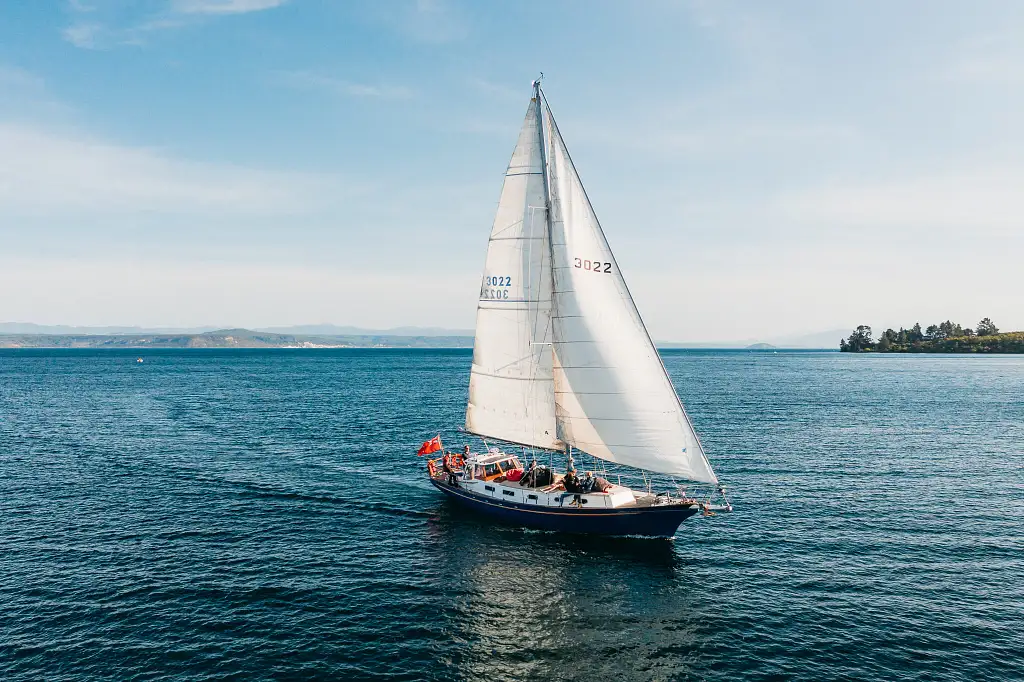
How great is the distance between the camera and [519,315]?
44469 mm

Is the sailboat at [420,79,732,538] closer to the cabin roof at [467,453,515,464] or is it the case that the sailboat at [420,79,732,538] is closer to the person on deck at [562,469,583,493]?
the person on deck at [562,469,583,493]

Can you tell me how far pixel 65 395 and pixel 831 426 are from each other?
480 feet

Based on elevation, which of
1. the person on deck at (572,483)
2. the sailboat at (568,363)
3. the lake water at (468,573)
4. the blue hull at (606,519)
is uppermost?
the sailboat at (568,363)

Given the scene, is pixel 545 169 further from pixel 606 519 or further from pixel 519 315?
pixel 606 519

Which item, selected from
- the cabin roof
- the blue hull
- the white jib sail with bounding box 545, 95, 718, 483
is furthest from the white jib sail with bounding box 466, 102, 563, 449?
the blue hull

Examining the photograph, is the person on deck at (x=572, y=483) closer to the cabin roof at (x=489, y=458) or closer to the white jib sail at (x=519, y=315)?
the white jib sail at (x=519, y=315)

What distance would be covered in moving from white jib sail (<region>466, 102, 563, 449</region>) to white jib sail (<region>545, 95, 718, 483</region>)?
1.19 meters

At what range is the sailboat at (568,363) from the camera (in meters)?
40.8

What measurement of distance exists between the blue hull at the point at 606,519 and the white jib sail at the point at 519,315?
495 cm

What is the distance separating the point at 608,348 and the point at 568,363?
3163 millimetres

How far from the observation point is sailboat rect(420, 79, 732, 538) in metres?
40.8

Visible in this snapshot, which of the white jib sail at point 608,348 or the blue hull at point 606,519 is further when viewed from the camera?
the blue hull at point 606,519

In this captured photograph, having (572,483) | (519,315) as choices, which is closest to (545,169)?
(519,315)

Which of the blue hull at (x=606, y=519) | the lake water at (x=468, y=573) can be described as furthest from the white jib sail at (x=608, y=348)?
the lake water at (x=468, y=573)
